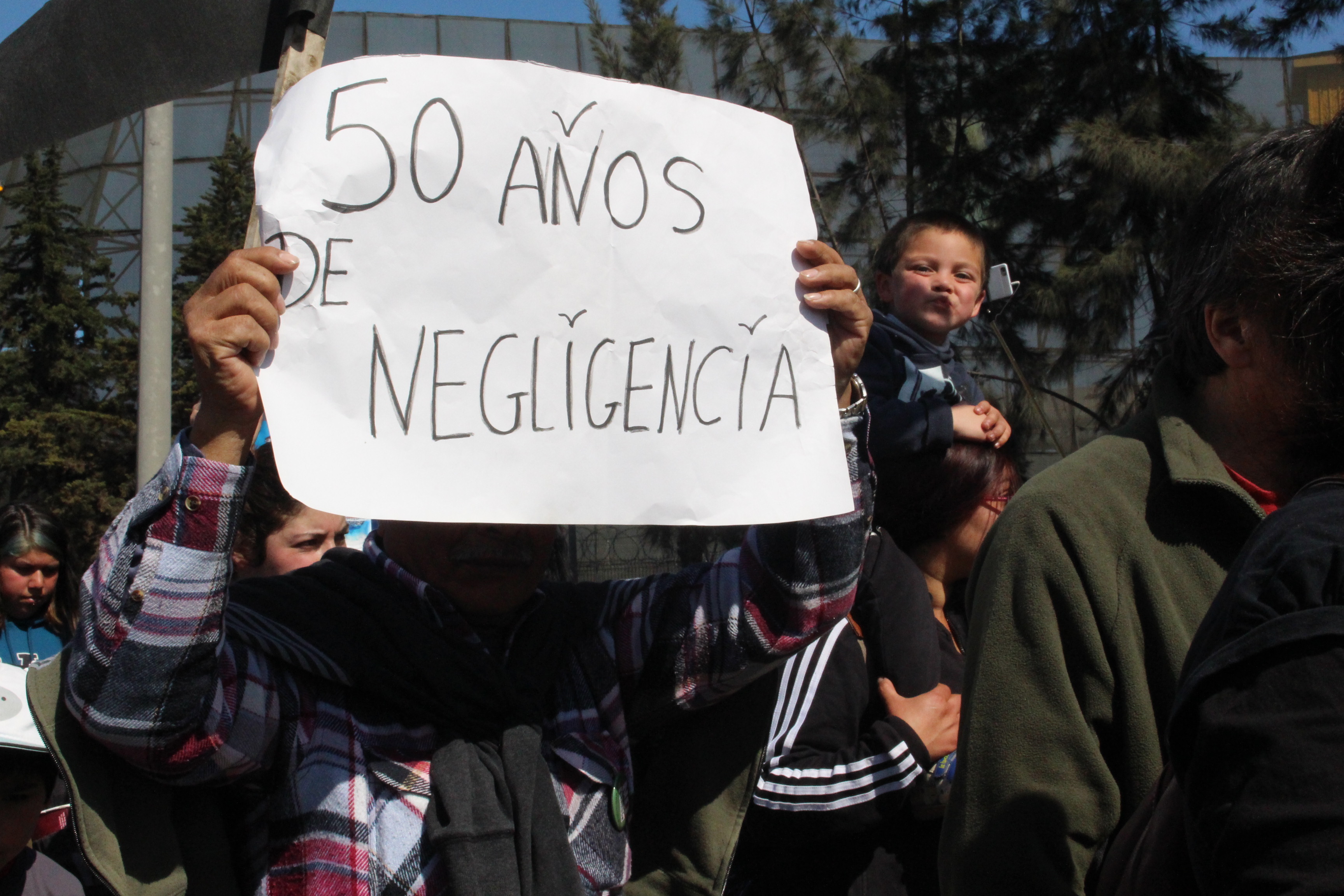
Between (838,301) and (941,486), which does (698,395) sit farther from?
(941,486)

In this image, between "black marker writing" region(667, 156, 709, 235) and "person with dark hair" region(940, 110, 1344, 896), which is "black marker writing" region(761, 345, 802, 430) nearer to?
"black marker writing" region(667, 156, 709, 235)

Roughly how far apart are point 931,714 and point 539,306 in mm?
1171

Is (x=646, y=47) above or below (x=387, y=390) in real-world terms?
above

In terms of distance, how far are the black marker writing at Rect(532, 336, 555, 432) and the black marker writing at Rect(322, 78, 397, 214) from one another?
0.25 metres

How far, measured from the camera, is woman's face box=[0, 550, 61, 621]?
4.20 metres

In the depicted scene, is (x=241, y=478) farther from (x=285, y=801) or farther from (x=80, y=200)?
(x=80, y=200)

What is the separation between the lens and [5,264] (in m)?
19.5

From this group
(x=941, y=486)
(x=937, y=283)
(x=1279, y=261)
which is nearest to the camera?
(x=1279, y=261)

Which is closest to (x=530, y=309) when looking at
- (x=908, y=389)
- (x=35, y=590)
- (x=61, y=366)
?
(x=908, y=389)

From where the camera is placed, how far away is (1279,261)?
1246mm

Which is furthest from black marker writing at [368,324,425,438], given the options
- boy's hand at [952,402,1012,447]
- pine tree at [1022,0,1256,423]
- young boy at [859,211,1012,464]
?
pine tree at [1022,0,1256,423]

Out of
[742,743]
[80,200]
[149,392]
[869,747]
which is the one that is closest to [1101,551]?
[742,743]

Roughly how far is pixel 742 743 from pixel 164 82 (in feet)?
4.04

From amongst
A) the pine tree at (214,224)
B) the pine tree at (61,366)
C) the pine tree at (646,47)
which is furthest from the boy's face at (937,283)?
the pine tree at (61,366)
